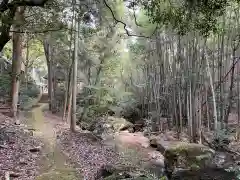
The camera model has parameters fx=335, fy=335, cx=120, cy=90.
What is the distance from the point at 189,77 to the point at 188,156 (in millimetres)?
4189

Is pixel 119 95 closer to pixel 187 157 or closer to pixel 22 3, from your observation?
pixel 187 157

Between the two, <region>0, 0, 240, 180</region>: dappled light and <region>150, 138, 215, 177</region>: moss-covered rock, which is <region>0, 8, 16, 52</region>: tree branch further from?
<region>150, 138, 215, 177</region>: moss-covered rock

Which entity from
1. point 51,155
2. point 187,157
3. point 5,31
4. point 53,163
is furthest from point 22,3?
point 187,157

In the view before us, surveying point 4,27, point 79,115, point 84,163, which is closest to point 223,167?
point 84,163

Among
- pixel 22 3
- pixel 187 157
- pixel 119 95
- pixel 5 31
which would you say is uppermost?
pixel 22 3

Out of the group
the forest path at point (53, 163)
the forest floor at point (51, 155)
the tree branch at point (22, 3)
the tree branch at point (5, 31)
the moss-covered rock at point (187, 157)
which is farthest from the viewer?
the moss-covered rock at point (187, 157)

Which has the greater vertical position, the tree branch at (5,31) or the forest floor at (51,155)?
the tree branch at (5,31)

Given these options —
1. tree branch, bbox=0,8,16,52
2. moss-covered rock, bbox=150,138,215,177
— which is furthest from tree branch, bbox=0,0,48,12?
moss-covered rock, bbox=150,138,215,177

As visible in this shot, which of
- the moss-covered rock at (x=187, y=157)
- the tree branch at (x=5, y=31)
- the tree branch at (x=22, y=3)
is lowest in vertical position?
the moss-covered rock at (x=187, y=157)

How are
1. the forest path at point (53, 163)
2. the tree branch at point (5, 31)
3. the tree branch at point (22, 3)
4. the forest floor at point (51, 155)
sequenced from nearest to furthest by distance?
the tree branch at point (22, 3), the tree branch at point (5, 31), the forest path at point (53, 163), the forest floor at point (51, 155)

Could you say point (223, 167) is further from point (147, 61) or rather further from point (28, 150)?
point (147, 61)

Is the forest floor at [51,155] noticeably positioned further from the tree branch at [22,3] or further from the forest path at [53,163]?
the tree branch at [22,3]

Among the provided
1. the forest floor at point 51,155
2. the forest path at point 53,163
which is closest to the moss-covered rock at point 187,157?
the forest floor at point 51,155

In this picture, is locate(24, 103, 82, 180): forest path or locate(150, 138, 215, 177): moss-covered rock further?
locate(150, 138, 215, 177): moss-covered rock
